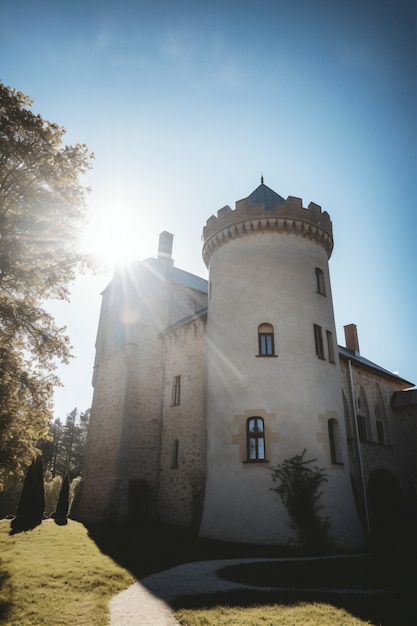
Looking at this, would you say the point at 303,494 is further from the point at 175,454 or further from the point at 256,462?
the point at 175,454

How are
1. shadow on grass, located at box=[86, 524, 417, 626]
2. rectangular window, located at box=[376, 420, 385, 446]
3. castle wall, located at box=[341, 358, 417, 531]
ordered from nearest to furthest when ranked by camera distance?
shadow on grass, located at box=[86, 524, 417, 626], castle wall, located at box=[341, 358, 417, 531], rectangular window, located at box=[376, 420, 385, 446]

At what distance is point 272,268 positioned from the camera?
16.5 m

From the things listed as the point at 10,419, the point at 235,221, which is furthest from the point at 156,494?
the point at 235,221

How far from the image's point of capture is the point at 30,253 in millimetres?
11055

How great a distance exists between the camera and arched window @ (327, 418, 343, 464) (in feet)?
47.1

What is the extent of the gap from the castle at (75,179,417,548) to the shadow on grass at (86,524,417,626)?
1.15 meters

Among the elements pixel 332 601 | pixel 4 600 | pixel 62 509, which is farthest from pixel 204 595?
pixel 62 509

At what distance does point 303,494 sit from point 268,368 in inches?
178

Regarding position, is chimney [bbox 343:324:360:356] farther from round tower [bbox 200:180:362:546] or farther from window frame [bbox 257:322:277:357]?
window frame [bbox 257:322:277:357]

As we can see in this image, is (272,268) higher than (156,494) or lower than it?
higher

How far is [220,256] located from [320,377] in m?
7.08

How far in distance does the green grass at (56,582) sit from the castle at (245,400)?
4.93 m

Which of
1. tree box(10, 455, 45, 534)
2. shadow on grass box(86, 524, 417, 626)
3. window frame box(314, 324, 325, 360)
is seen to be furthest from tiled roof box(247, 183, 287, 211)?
tree box(10, 455, 45, 534)

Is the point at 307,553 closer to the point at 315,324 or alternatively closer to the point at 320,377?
the point at 320,377
